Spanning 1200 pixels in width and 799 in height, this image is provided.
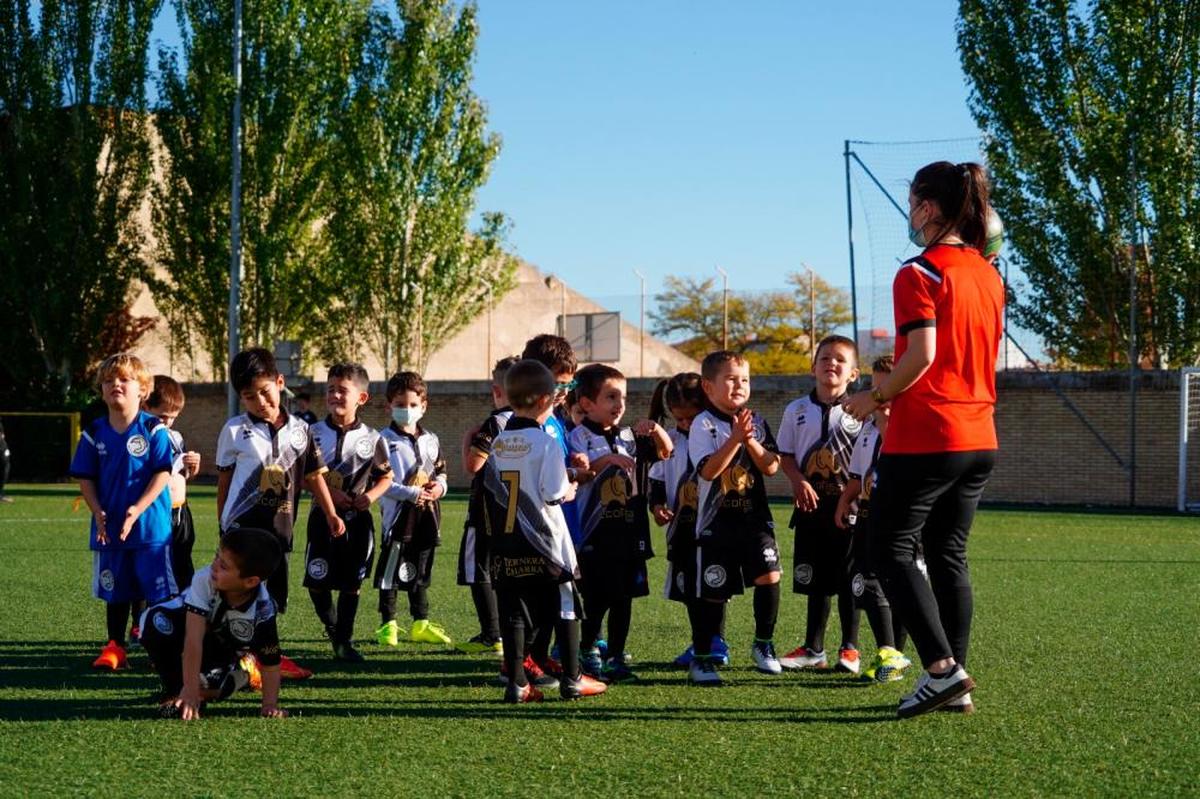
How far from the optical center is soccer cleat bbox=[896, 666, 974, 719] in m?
5.28

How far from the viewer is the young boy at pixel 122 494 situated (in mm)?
7027

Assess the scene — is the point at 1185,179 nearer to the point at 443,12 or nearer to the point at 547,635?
the point at 443,12

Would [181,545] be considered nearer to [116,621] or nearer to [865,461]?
[116,621]

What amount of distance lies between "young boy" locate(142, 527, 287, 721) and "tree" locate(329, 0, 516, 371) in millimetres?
28008

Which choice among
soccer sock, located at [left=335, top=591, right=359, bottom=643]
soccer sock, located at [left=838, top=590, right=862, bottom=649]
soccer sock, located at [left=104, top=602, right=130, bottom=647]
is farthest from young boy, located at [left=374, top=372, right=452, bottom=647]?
soccer sock, located at [left=838, top=590, right=862, bottom=649]

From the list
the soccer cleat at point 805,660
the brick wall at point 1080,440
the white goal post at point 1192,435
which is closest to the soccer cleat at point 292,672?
the soccer cleat at point 805,660

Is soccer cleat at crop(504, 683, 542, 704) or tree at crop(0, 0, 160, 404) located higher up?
tree at crop(0, 0, 160, 404)

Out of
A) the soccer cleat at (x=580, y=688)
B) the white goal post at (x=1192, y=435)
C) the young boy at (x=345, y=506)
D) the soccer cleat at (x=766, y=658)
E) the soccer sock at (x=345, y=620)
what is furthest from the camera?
the white goal post at (x=1192, y=435)

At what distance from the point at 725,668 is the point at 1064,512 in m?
15.8

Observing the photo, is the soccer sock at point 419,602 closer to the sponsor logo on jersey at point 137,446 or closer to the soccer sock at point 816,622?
the sponsor logo on jersey at point 137,446

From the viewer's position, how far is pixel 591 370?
6578 millimetres

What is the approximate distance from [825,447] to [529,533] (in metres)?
1.86

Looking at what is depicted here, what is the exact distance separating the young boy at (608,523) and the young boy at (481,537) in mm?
424

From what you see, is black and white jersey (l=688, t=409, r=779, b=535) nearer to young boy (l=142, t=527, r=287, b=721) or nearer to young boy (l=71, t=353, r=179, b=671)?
young boy (l=142, t=527, r=287, b=721)
